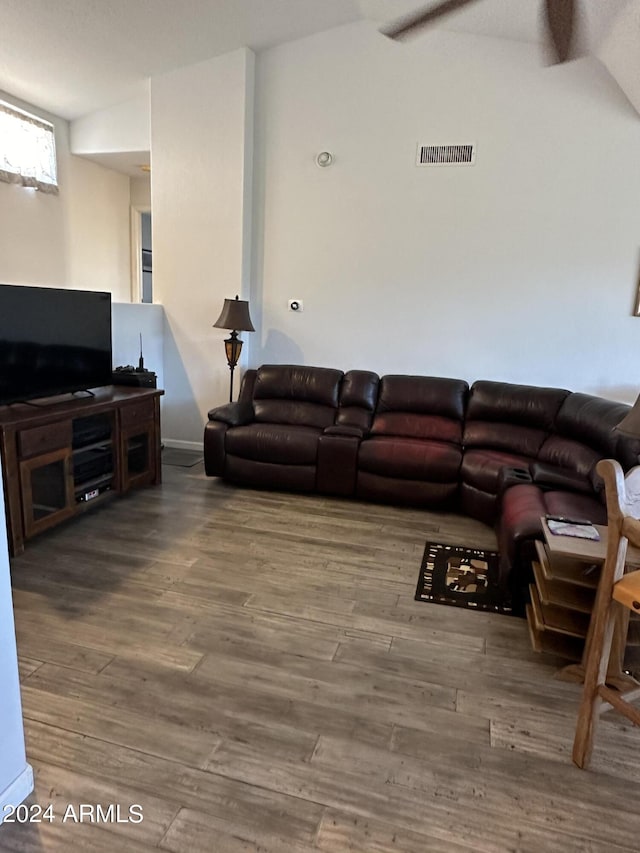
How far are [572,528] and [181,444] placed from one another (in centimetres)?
379

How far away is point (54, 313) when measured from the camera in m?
3.24

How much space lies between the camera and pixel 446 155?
14.2 ft

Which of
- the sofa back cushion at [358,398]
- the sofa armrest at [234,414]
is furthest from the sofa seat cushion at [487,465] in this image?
the sofa armrest at [234,414]

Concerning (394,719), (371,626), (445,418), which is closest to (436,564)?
(371,626)

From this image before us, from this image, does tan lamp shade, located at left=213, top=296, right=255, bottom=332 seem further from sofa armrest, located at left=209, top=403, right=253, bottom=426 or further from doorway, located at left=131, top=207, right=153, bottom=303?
doorway, located at left=131, top=207, right=153, bottom=303

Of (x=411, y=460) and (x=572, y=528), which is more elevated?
(x=572, y=528)

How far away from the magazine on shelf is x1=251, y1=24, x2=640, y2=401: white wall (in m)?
2.36

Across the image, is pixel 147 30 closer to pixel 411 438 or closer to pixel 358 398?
pixel 358 398

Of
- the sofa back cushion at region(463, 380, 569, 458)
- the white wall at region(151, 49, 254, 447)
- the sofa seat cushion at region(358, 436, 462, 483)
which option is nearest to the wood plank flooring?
the sofa seat cushion at region(358, 436, 462, 483)

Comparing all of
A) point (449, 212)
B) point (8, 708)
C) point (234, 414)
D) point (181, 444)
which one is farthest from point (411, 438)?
point (8, 708)

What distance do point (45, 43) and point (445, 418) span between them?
160 inches

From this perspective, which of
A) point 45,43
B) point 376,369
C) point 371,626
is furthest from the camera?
point 376,369

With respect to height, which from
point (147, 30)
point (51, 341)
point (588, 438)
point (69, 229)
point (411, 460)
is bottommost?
point (411, 460)

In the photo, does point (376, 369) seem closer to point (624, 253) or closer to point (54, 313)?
point (624, 253)
